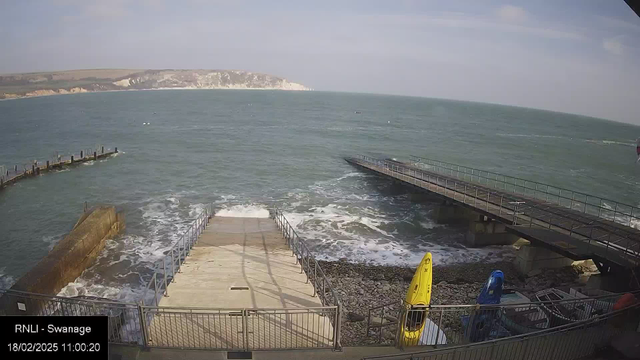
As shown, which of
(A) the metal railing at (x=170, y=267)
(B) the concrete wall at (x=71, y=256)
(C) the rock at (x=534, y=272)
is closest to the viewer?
(A) the metal railing at (x=170, y=267)

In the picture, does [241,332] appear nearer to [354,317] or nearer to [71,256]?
[354,317]

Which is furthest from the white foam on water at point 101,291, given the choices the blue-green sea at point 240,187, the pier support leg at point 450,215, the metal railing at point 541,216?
the pier support leg at point 450,215

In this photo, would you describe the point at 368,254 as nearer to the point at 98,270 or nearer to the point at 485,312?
the point at 485,312

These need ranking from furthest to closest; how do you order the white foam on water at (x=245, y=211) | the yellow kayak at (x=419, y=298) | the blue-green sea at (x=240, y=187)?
the white foam on water at (x=245, y=211), the blue-green sea at (x=240, y=187), the yellow kayak at (x=419, y=298)

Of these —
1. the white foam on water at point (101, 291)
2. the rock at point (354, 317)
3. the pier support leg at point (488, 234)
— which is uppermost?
the pier support leg at point (488, 234)

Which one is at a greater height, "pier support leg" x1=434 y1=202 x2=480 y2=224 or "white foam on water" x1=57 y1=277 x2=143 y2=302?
"pier support leg" x1=434 y1=202 x2=480 y2=224

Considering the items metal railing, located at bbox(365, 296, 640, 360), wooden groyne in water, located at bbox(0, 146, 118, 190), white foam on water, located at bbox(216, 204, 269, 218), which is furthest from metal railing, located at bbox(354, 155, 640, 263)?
wooden groyne in water, located at bbox(0, 146, 118, 190)

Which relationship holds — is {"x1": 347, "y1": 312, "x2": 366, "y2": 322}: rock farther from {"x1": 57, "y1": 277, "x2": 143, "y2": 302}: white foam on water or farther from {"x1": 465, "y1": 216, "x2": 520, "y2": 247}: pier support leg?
{"x1": 465, "y1": 216, "x2": 520, "y2": 247}: pier support leg

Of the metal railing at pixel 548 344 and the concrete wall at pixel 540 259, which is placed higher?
the metal railing at pixel 548 344

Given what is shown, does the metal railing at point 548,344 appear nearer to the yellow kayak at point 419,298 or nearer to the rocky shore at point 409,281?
the yellow kayak at point 419,298
